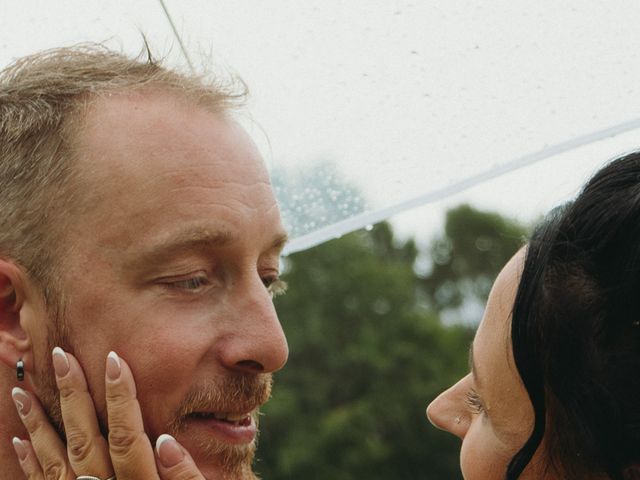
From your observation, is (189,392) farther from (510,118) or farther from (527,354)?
(510,118)

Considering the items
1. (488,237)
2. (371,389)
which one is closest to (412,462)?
(371,389)

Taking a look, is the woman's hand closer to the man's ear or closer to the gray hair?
the man's ear

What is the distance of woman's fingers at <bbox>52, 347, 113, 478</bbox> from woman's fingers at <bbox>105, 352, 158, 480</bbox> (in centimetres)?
8

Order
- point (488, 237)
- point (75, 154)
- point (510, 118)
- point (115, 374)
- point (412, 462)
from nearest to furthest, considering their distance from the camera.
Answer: point (115, 374), point (75, 154), point (510, 118), point (412, 462), point (488, 237)

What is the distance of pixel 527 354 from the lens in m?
3.27

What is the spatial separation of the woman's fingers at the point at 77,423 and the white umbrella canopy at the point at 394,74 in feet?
3.65

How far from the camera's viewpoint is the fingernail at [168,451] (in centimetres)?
311

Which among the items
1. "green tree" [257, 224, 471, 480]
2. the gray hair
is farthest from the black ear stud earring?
"green tree" [257, 224, 471, 480]

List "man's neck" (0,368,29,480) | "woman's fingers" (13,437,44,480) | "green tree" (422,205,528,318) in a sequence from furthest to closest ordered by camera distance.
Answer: "green tree" (422,205,528,318), "man's neck" (0,368,29,480), "woman's fingers" (13,437,44,480)

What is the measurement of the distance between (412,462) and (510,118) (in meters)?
32.9

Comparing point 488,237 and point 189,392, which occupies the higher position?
point 189,392

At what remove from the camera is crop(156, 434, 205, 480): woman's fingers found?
311cm

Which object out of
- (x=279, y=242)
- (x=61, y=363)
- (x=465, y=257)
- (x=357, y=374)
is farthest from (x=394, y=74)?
(x=465, y=257)

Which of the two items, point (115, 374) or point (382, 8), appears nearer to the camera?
point (115, 374)
